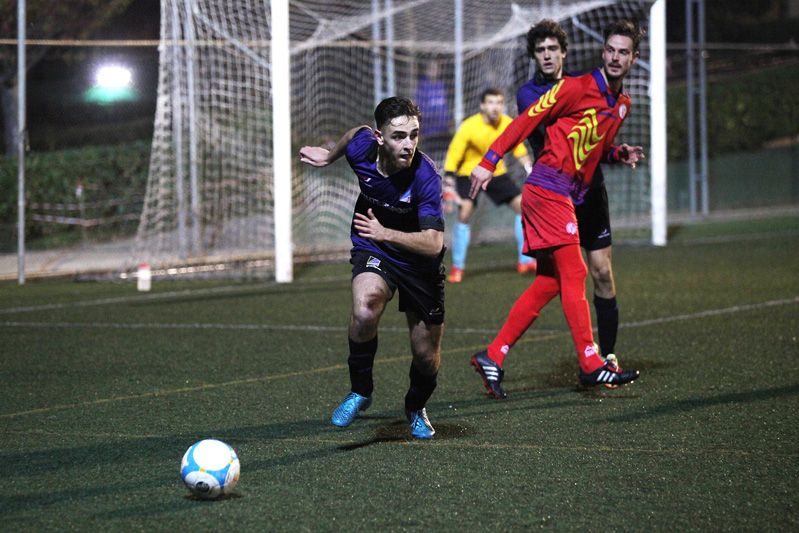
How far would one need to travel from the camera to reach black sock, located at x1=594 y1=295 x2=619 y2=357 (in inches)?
282

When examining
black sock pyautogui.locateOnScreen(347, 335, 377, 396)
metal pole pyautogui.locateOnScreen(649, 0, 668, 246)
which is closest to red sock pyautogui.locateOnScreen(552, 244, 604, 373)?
black sock pyautogui.locateOnScreen(347, 335, 377, 396)

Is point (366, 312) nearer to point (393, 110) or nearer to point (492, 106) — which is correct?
point (393, 110)

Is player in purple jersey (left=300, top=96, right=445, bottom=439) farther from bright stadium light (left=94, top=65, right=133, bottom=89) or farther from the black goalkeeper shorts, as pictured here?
bright stadium light (left=94, top=65, right=133, bottom=89)

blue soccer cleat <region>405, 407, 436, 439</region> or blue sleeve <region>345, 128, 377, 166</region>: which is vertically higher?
blue sleeve <region>345, 128, 377, 166</region>

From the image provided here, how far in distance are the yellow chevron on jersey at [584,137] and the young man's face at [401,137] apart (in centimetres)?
156

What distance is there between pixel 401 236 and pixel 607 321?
232cm

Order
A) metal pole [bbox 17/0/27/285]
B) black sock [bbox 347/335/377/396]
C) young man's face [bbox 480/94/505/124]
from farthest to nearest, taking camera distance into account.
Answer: metal pole [bbox 17/0/27/285]
young man's face [bbox 480/94/505/124]
black sock [bbox 347/335/377/396]

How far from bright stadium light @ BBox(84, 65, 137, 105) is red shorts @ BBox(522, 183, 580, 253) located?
15.8 metres

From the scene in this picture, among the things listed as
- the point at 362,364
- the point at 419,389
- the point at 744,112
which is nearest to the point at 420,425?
the point at 419,389

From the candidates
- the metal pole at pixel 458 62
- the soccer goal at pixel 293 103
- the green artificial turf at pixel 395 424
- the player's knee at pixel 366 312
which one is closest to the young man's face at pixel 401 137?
the player's knee at pixel 366 312

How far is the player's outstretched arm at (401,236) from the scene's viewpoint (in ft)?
17.0

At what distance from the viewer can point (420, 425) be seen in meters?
5.58

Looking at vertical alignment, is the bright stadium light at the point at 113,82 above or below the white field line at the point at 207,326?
above

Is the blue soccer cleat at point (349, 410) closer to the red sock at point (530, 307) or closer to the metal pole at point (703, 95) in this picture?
the red sock at point (530, 307)
